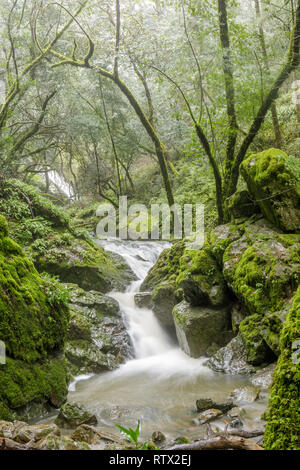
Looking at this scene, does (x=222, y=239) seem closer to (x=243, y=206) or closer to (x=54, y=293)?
(x=243, y=206)

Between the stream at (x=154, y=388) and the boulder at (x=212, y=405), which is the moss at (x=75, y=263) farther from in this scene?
the boulder at (x=212, y=405)

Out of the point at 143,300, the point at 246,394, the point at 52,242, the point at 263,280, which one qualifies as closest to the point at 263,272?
the point at 263,280

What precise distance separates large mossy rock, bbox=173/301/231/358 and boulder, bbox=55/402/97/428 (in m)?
3.41

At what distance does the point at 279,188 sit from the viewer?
269 inches

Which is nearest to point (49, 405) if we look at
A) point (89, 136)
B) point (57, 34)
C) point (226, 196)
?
point (226, 196)

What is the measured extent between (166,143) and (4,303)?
19.0 m

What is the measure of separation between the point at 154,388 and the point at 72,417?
2.28 m

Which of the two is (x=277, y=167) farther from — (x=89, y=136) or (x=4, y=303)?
(x=89, y=136)

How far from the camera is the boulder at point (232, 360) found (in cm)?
579

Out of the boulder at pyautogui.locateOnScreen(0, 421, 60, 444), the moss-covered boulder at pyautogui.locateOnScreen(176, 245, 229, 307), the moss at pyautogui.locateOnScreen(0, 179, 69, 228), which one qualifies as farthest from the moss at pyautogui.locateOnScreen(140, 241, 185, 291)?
the boulder at pyautogui.locateOnScreen(0, 421, 60, 444)

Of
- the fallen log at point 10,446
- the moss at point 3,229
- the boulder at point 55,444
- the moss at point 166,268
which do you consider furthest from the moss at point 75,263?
the fallen log at point 10,446

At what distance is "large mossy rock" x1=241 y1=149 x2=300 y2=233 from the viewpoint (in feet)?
22.2

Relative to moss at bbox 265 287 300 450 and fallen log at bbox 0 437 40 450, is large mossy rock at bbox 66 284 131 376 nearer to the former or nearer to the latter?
fallen log at bbox 0 437 40 450

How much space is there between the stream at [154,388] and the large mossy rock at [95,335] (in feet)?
0.78
